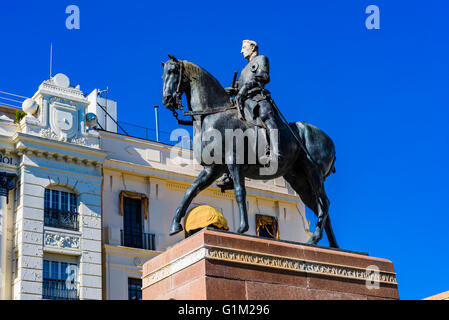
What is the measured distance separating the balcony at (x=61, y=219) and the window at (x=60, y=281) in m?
1.47

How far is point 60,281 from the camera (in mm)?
31078

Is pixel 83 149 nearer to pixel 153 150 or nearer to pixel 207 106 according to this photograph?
pixel 153 150

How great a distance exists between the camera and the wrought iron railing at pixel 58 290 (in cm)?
3047

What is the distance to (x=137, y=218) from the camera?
34.6 m

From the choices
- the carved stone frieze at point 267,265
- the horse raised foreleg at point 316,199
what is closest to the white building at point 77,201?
the horse raised foreleg at point 316,199

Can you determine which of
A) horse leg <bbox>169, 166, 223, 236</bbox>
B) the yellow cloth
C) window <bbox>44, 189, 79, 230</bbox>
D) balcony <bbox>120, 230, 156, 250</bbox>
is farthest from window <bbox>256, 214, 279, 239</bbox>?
horse leg <bbox>169, 166, 223, 236</bbox>

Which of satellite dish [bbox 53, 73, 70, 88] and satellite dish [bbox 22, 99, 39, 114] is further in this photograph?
satellite dish [bbox 53, 73, 70, 88]

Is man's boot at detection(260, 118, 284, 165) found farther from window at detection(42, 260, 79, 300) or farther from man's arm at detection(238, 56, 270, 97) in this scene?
window at detection(42, 260, 79, 300)

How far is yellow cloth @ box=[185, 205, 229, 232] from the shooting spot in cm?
3309

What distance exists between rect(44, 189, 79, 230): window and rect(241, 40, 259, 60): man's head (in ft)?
58.8
